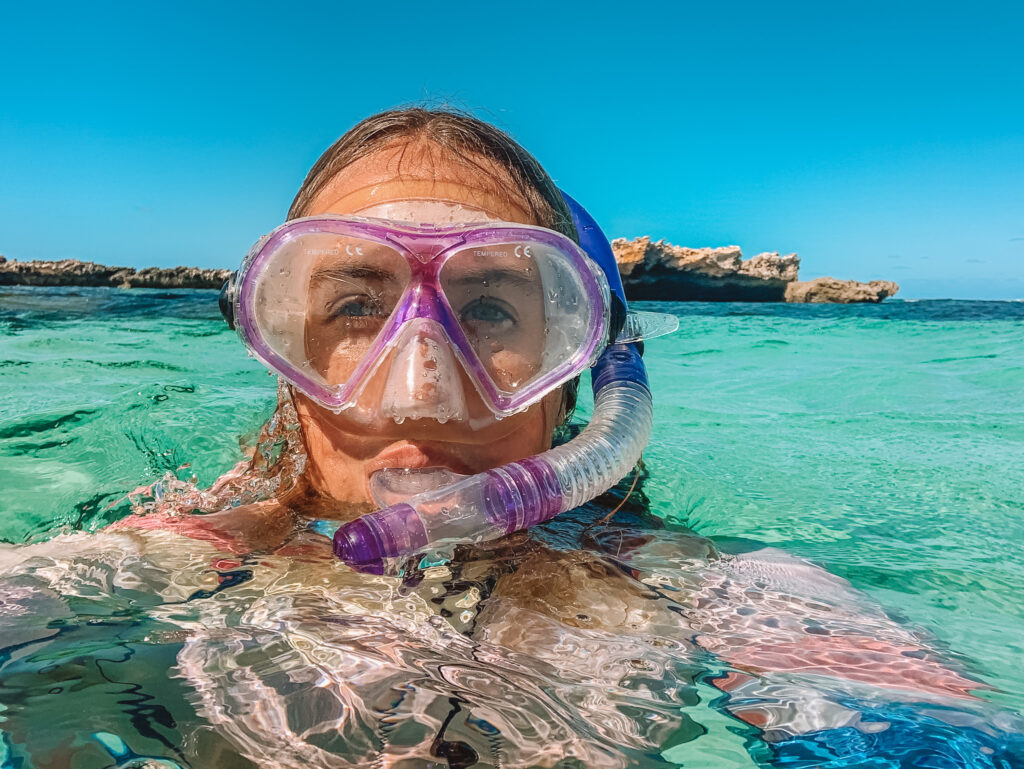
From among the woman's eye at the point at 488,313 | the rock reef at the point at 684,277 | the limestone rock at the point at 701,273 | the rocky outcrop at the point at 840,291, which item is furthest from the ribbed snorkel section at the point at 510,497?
the rocky outcrop at the point at 840,291

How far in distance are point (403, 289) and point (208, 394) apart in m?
3.89

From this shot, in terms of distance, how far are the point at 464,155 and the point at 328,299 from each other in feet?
1.82

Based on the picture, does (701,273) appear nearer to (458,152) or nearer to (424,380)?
(458,152)

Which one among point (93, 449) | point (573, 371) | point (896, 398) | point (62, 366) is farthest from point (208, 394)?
point (896, 398)

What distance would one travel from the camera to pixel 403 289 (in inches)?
70.3

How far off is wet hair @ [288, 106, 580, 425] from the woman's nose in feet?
1.78

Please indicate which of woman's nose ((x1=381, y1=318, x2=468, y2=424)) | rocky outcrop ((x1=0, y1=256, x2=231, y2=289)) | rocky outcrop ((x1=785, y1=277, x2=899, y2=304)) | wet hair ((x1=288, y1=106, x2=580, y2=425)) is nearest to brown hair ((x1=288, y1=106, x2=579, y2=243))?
wet hair ((x1=288, y1=106, x2=580, y2=425))

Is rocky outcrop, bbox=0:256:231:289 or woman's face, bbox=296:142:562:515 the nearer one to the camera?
woman's face, bbox=296:142:562:515

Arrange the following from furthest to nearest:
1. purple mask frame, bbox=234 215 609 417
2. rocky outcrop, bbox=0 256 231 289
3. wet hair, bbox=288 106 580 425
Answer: rocky outcrop, bbox=0 256 231 289, wet hair, bbox=288 106 580 425, purple mask frame, bbox=234 215 609 417

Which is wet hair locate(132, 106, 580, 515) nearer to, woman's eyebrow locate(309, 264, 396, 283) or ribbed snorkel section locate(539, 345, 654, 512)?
ribbed snorkel section locate(539, 345, 654, 512)

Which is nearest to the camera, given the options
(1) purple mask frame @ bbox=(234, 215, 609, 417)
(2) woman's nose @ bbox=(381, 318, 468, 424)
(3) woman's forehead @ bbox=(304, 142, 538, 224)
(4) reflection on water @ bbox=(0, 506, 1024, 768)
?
(4) reflection on water @ bbox=(0, 506, 1024, 768)

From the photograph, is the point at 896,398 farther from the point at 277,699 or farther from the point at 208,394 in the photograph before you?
the point at 277,699

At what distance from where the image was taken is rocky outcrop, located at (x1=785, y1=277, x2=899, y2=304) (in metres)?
40.8

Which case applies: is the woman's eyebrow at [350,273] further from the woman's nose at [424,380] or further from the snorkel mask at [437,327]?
the woman's nose at [424,380]
